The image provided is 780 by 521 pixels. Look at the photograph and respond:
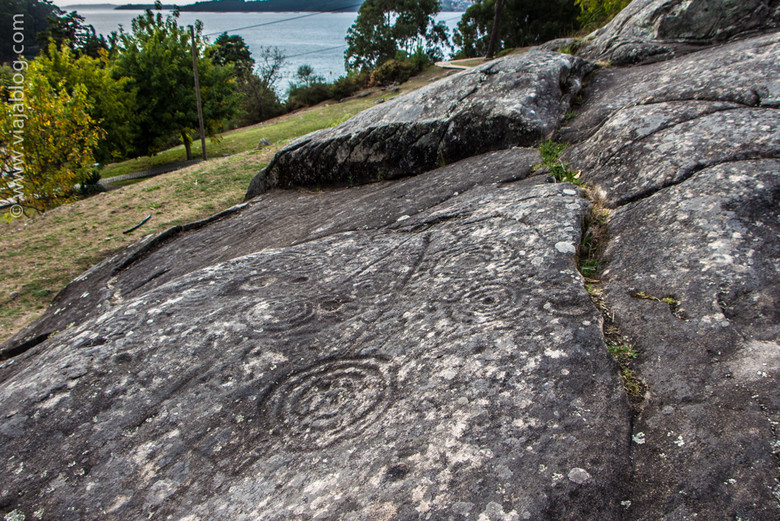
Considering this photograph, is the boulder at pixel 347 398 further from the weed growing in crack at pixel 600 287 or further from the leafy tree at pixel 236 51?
the leafy tree at pixel 236 51

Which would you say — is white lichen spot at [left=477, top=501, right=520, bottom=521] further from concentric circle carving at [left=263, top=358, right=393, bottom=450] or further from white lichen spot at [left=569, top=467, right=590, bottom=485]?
concentric circle carving at [left=263, top=358, right=393, bottom=450]

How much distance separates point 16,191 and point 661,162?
42.6ft

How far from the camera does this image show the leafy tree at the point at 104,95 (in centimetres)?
1948

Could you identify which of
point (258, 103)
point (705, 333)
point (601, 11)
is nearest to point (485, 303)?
point (705, 333)

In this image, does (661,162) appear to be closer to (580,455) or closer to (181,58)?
(580,455)

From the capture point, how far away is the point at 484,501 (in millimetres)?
1645

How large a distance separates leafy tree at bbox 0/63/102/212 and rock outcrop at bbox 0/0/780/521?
9519mm

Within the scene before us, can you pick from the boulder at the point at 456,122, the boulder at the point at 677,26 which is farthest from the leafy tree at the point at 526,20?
the boulder at the point at 456,122

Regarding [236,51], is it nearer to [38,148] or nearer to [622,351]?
[38,148]

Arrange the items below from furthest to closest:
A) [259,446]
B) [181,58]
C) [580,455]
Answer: [181,58], [259,446], [580,455]

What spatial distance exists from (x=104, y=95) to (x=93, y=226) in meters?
12.5

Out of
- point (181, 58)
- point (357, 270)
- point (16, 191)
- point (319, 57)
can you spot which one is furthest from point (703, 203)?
point (319, 57)

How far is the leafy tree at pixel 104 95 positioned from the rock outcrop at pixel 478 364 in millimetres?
19836

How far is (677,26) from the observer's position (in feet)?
19.5
